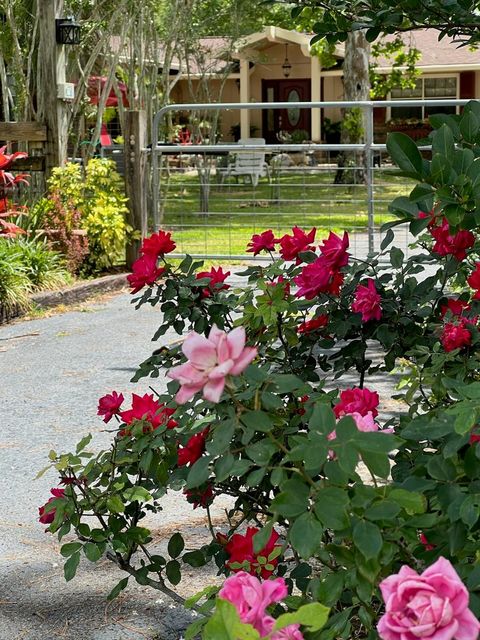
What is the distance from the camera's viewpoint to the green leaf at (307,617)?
1283mm

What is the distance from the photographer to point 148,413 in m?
2.56

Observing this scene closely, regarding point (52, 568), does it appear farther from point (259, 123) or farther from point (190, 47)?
point (259, 123)

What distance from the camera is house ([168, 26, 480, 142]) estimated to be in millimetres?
34344

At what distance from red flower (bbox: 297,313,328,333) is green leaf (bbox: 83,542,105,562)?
78cm

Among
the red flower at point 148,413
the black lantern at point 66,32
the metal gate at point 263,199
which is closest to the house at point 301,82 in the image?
the metal gate at point 263,199

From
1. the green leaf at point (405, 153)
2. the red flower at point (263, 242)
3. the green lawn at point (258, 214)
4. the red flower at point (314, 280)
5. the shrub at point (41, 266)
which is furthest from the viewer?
the green lawn at point (258, 214)

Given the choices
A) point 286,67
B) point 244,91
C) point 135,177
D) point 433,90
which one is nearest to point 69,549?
point 135,177

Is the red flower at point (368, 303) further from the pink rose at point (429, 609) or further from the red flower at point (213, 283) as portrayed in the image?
the pink rose at point (429, 609)

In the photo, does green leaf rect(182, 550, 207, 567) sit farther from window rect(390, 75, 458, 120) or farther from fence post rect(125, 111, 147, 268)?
window rect(390, 75, 458, 120)

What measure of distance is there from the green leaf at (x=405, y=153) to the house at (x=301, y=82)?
1235 inches

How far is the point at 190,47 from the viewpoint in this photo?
26.2m

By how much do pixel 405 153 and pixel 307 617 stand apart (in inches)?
35.4

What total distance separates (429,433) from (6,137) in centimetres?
917

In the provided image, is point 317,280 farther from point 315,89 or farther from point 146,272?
point 315,89
